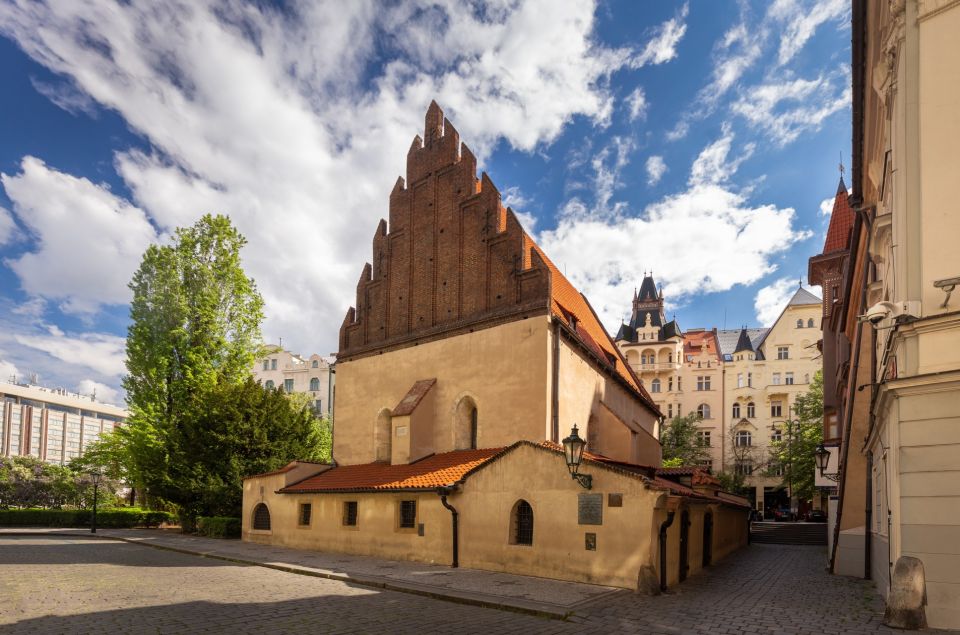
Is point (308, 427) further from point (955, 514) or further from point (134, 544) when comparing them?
point (955, 514)

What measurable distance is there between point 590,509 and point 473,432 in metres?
7.61

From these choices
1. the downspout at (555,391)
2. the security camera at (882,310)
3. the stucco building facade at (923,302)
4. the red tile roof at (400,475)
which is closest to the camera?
the stucco building facade at (923,302)

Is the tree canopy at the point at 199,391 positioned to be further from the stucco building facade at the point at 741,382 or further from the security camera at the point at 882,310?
the stucco building facade at the point at 741,382

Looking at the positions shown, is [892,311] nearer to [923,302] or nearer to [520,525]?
[923,302]

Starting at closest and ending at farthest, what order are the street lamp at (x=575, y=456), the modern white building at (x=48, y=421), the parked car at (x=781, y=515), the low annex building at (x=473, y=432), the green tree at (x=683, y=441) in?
the street lamp at (x=575, y=456) < the low annex building at (x=473, y=432) < the parked car at (x=781, y=515) < the green tree at (x=683, y=441) < the modern white building at (x=48, y=421)

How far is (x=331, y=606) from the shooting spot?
10445mm

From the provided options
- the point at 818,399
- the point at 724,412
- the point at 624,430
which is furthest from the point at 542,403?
the point at 724,412

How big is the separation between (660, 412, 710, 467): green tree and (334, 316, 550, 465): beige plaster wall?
37164 mm

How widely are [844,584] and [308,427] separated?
2276cm

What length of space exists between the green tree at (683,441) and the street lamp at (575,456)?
43.0m

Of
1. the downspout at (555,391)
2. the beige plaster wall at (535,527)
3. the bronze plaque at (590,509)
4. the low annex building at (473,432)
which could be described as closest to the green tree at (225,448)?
the low annex building at (473,432)

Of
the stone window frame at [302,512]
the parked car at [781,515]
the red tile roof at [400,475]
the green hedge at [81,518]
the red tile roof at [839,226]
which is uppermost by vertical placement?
the red tile roof at [839,226]

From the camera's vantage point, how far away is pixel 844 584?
14164 mm

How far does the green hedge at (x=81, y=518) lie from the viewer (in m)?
33.2
